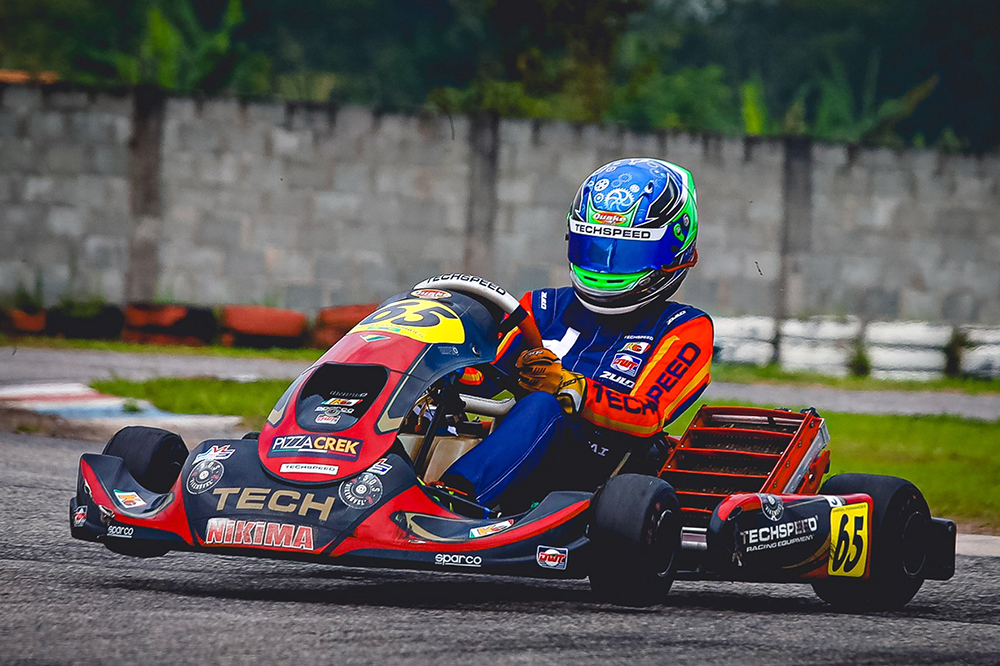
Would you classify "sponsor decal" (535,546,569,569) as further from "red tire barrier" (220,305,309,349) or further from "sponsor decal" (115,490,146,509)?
"red tire barrier" (220,305,309,349)

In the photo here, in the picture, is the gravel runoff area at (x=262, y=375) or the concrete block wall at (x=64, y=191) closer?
the gravel runoff area at (x=262, y=375)

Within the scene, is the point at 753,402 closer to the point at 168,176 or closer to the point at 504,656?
the point at 168,176

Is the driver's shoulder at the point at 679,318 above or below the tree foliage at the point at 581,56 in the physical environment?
below

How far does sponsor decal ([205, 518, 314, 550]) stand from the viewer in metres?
4.34

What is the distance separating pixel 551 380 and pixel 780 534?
810 mm

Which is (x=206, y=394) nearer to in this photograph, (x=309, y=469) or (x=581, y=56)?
(x=309, y=469)

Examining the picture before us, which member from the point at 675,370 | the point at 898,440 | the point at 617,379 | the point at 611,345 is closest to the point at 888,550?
the point at 675,370

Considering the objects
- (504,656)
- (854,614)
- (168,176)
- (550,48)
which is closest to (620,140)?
(168,176)

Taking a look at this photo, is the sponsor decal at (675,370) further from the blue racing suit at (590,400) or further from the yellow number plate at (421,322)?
the yellow number plate at (421,322)

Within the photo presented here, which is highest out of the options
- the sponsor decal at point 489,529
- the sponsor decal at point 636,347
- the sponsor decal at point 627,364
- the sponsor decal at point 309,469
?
the sponsor decal at point 636,347

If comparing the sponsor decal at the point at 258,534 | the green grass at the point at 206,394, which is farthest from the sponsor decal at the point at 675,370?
the green grass at the point at 206,394

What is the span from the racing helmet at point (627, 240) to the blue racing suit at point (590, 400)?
0.32 feet

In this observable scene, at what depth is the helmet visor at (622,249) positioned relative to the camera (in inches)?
214

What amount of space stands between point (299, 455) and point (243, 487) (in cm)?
17
